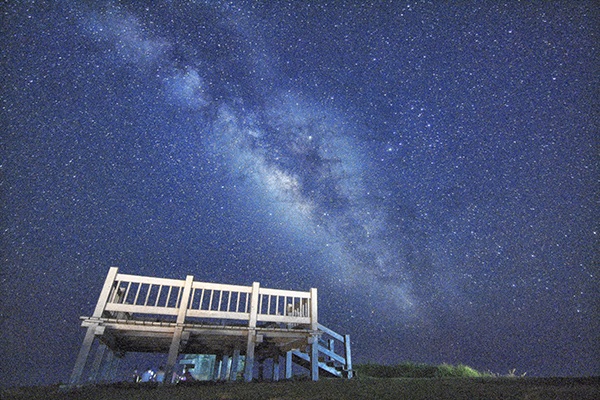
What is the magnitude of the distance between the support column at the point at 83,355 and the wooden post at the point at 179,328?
256 cm

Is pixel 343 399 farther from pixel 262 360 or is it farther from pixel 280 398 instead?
pixel 262 360

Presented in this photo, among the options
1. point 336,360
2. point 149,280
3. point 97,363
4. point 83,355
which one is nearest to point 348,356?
point 336,360

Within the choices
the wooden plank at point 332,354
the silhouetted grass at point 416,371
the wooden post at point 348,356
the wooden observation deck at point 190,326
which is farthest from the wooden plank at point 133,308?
the silhouetted grass at point 416,371

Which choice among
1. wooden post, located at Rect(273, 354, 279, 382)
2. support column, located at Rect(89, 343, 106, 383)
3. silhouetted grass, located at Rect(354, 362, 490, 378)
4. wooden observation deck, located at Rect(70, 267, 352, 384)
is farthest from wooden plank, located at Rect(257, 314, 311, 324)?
silhouetted grass, located at Rect(354, 362, 490, 378)

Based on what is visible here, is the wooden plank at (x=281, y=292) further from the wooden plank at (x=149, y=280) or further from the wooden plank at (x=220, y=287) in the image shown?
the wooden plank at (x=149, y=280)

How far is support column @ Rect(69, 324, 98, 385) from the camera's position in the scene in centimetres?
958

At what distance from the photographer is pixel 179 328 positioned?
11.5 metres

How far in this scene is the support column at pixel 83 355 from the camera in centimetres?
958

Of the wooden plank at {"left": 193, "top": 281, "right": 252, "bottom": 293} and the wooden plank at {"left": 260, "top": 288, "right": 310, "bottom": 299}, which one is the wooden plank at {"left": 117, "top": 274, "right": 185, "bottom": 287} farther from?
the wooden plank at {"left": 260, "top": 288, "right": 310, "bottom": 299}

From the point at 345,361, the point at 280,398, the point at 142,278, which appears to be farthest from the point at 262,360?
the point at 280,398

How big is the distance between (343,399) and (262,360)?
1485 cm

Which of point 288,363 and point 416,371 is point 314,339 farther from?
point 416,371

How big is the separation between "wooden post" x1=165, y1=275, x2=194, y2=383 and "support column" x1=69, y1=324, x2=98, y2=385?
256cm

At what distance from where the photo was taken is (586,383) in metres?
6.99
